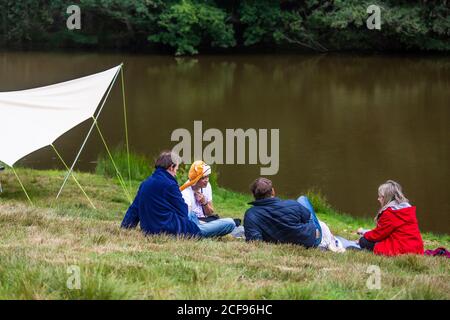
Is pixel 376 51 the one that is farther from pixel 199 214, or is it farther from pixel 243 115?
pixel 199 214

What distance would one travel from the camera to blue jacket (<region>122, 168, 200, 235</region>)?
6.39m

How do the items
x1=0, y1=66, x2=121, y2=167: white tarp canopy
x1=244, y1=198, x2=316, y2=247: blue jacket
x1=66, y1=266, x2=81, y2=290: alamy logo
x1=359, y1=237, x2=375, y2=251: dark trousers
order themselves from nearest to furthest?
x1=66, y1=266, x2=81, y2=290: alamy logo, x1=244, y1=198, x2=316, y2=247: blue jacket, x1=359, y1=237, x2=375, y2=251: dark trousers, x1=0, y1=66, x2=121, y2=167: white tarp canopy

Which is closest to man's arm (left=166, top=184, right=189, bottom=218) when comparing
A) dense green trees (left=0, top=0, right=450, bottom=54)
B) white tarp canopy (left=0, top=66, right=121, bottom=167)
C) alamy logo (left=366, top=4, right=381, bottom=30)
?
white tarp canopy (left=0, top=66, right=121, bottom=167)

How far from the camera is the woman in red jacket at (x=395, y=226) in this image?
6461mm

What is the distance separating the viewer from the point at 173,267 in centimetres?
450

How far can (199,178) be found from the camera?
292 inches

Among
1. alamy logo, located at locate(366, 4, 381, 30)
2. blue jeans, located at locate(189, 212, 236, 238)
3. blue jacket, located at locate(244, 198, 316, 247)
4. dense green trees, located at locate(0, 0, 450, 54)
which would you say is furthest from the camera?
dense green trees, located at locate(0, 0, 450, 54)

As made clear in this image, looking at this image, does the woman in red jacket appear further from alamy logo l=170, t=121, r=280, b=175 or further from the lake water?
alamy logo l=170, t=121, r=280, b=175

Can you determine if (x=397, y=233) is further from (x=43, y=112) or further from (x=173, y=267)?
(x=43, y=112)

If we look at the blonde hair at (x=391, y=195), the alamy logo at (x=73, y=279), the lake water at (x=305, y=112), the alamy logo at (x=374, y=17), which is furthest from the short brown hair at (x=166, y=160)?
the alamy logo at (x=374, y=17)

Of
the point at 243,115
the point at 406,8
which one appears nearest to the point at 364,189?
the point at 243,115

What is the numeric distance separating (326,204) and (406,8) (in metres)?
23.3

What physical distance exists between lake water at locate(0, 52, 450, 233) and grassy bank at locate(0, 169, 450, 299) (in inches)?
249

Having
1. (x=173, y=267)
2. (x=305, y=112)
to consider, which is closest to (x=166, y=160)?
(x=173, y=267)
